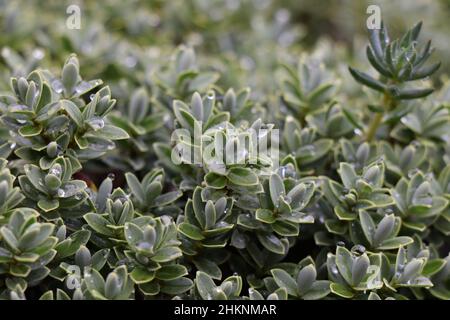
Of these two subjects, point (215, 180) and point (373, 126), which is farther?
point (373, 126)

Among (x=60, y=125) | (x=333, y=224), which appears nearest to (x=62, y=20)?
(x=60, y=125)

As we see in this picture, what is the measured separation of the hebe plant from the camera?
1.58 metres

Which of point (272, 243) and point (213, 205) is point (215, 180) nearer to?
point (213, 205)

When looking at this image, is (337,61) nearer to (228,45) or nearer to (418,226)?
(228,45)

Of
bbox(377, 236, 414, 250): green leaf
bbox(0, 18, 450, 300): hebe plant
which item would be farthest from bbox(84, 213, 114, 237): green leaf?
bbox(377, 236, 414, 250): green leaf

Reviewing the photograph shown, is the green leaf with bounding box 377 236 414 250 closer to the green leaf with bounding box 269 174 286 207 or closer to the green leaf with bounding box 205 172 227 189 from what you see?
the green leaf with bounding box 269 174 286 207

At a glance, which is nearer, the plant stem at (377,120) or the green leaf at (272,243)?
the green leaf at (272,243)

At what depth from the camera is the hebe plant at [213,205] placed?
1.58 metres

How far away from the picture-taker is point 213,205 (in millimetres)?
1652

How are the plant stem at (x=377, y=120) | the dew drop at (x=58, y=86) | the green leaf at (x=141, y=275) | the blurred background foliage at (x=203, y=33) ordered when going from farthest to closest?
the blurred background foliage at (x=203, y=33), the plant stem at (x=377, y=120), the dew drop at (x=58, y=86), the green leaf at (x=141, y=275)

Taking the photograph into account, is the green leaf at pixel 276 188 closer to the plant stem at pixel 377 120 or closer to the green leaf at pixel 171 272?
the green leaf at pixel 171 272
